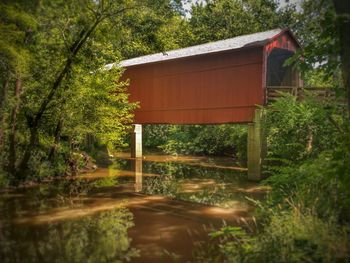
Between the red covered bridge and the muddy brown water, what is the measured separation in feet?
9.78

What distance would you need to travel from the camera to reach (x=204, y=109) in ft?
63.8

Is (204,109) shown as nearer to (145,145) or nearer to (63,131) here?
(63,131)

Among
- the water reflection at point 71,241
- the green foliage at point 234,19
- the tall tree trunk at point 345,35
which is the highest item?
the green foliage at point 234,19

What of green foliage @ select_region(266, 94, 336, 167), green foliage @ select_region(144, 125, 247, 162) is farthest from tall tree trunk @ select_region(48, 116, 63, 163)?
green foliage @ select_region(144, 125, 247, 162)

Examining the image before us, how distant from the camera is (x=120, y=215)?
34.3 ft

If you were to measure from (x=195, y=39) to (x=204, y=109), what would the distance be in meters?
21.0

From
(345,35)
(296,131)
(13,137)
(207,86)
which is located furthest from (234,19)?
(345,35)

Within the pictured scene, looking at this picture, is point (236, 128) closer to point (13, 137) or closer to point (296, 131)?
point (296, 131)

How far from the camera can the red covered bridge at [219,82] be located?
1728cm

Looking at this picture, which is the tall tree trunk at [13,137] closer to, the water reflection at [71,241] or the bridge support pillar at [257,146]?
the water reflection at [71,241]

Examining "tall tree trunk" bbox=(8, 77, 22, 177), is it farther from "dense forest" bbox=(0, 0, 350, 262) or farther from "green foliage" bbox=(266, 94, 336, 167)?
"green foliage" bbox=(266, 94, 336, 167)

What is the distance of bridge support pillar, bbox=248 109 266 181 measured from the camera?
16938 millimetres

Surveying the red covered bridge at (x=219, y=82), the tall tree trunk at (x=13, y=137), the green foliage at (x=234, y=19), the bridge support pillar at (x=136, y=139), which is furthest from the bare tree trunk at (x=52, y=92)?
the green foliage at (x=234, y=19)

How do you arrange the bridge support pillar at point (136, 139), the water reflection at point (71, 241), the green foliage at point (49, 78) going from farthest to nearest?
the bridge support pillar at point (136, 139) < the green foliage at point (49, 78) < the water reflection at point (71, 241)
